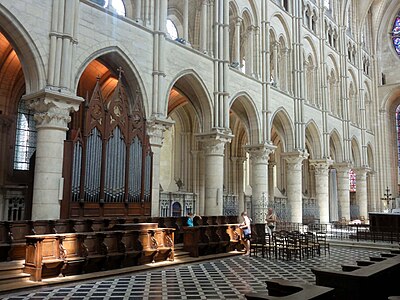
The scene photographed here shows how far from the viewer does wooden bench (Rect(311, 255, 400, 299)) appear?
16.1 feet

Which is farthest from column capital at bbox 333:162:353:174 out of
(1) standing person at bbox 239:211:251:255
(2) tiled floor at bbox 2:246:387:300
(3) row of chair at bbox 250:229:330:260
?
(2) tiled floor at bbox 2:246:387:300

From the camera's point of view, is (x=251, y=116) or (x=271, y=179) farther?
(x=271, y=179)

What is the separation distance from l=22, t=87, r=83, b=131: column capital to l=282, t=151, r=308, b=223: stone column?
17.1 m

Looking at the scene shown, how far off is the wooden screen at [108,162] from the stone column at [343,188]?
22141mm

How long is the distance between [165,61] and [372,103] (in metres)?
29.8

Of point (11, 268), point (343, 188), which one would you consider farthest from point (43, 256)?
point (343, 188)

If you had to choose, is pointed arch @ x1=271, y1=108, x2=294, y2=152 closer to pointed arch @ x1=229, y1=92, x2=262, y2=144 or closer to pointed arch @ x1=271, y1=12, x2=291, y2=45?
pointed arch @ x1=229, y1=92, x2=262, y2=144

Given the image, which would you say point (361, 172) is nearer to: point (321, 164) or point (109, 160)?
point (321, 164)

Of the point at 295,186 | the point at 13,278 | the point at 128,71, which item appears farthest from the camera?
the point at 295,186

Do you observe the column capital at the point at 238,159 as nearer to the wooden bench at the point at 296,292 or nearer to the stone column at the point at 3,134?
the stone column at the point at 3,134

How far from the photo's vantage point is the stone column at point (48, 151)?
40.7 ft

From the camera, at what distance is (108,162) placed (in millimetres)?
14258

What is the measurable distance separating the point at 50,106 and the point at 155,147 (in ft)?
15.7

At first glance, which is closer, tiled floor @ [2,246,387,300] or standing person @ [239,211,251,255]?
tiled floor @ [2,246,387,300]
